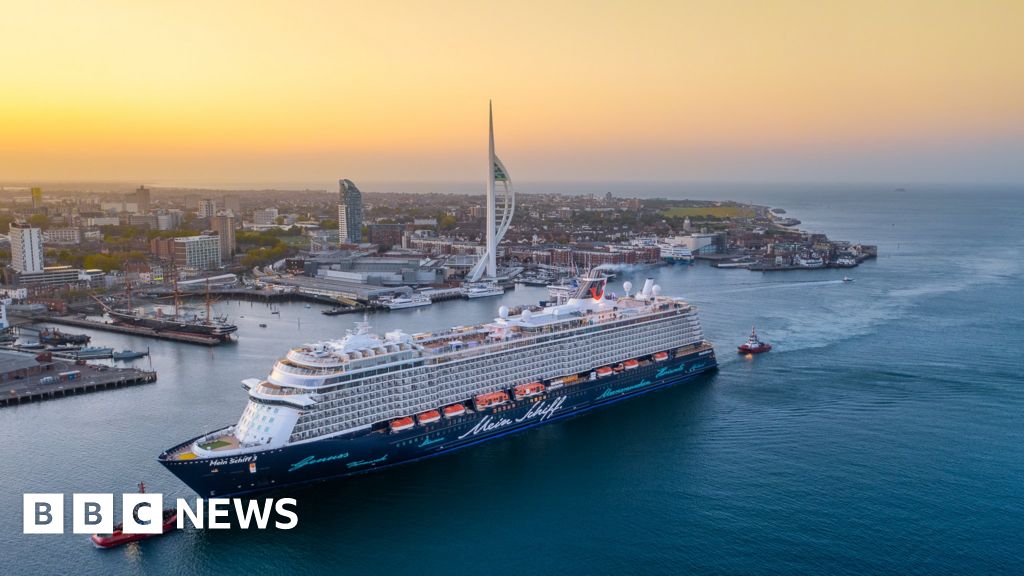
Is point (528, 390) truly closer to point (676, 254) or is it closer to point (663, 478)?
point (663, 478)

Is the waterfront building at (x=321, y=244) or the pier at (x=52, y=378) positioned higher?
the waterfront building at (x=321, y=244)

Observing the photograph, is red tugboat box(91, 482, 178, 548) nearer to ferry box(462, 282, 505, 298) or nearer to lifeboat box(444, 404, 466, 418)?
lifeboat box(444, 404, 466, 418)

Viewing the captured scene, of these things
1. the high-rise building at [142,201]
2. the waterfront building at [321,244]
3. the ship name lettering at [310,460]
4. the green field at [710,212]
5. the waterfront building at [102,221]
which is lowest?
the ship name lettering at [310,460]

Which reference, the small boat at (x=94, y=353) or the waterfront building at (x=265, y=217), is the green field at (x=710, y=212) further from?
the small boat at (x=94, y=353)

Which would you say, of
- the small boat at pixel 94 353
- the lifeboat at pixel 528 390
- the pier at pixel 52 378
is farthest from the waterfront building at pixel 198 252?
the lifeboat at pixel 528 390

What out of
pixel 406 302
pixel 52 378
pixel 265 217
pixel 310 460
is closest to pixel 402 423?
pixel 310 460

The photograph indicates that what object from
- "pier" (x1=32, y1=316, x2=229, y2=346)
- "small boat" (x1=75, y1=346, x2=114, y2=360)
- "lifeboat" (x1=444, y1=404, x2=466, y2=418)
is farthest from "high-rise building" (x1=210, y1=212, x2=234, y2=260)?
"lifeboat" (x1=444, y1=404, x2=466, y2=418)
